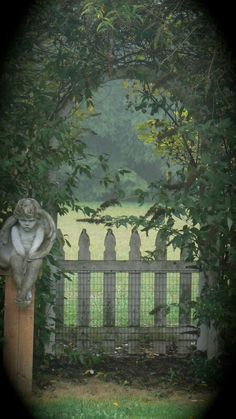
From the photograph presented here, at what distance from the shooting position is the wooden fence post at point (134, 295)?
20.3ft

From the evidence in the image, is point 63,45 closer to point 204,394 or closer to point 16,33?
point 16,33

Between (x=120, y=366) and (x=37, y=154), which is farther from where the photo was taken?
(x=120, y=366)

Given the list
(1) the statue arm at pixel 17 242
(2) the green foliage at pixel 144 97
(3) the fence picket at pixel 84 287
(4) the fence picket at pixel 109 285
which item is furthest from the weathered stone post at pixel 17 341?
(4) the fence picket at pixel 109 285

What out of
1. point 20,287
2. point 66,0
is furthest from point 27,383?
point 66,0

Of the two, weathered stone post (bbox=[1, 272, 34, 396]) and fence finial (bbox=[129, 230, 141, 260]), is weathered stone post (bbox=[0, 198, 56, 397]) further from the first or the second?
fence finial (bbox=[129, 230, 141, 260])

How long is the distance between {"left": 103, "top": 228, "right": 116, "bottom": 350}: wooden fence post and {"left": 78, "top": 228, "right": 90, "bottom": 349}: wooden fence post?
0.17 meters

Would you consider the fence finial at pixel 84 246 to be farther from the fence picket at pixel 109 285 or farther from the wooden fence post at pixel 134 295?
the wooden fence post at pixel 134 295

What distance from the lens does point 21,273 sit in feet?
14.8

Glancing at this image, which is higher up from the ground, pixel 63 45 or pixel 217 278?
pixel 63 45

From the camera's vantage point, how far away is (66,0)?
5.16 meters

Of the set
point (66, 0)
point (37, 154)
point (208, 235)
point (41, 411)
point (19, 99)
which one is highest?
point (66, 0)

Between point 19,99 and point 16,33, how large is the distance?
0.53m

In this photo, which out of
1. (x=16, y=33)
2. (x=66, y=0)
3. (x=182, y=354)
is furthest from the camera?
(x=182, y=354)

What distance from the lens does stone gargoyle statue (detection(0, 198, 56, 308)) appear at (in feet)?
14.7
